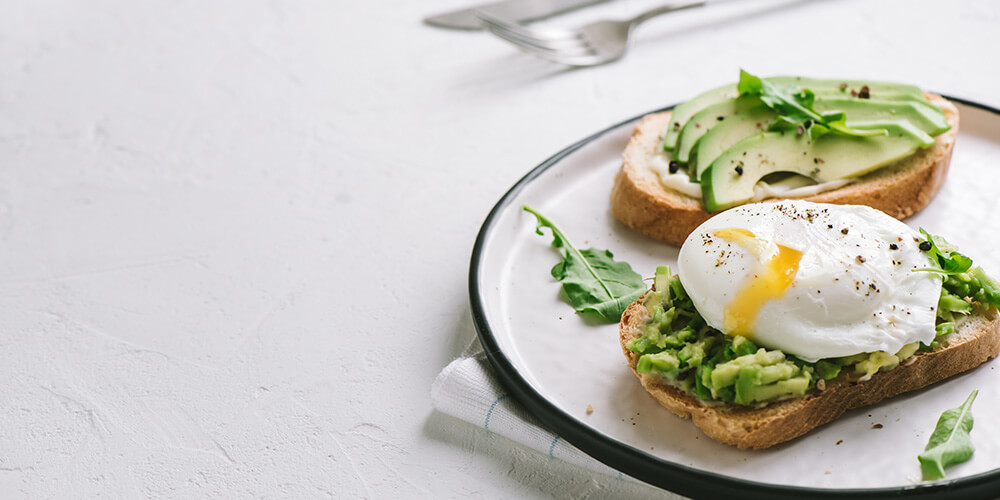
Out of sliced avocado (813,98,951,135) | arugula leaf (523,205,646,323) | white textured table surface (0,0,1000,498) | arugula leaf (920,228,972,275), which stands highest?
sliced avocado (813,98,951,135)

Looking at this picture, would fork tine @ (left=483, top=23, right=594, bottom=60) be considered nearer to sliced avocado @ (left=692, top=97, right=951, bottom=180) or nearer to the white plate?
the white plate

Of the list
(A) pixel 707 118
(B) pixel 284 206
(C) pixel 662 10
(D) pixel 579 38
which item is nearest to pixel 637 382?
(A) pixel 707 118

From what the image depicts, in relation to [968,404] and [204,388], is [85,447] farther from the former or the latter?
[968,404]

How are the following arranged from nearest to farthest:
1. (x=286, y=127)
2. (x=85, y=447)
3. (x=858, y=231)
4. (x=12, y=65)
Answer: (x=858, y=231), (x=85, y=447), (x=286, y=127), (x=12, y=65)

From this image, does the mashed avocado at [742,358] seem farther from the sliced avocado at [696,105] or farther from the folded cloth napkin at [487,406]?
the sliced avocado at [696,105]

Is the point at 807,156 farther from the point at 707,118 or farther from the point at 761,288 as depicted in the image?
the point at 761,288

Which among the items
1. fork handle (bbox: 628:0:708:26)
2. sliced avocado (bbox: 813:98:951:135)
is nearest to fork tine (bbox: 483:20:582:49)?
fork handle (bbox: 628:0:708:26)

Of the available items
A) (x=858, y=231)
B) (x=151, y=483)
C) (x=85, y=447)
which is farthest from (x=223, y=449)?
(x=858, y=231)
